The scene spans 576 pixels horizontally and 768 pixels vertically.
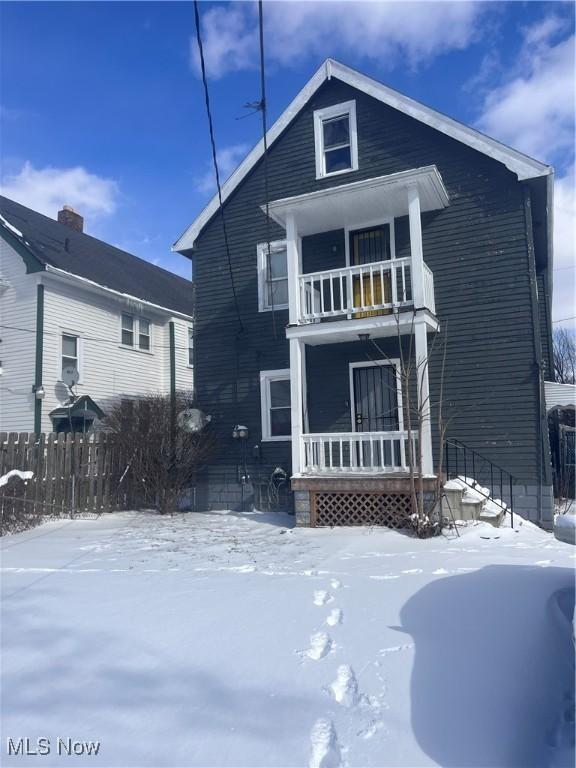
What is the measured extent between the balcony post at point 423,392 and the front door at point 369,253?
1794mm

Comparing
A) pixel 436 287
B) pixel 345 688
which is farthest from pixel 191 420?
pixel 345 688

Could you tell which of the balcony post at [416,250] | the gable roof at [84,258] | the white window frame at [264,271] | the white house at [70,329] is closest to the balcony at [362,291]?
the balcony post at [416,250]

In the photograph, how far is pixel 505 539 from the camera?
7.84 metres

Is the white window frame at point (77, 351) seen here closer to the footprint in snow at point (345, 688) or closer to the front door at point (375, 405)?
the front door at point (375, 405)

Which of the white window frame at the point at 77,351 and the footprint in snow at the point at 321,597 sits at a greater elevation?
the white window frame at the point at 77,351

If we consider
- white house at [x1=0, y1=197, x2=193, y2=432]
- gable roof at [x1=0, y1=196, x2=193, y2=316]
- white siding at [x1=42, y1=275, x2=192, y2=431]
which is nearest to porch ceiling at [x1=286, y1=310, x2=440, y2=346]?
white house at [x1=0, y1=197, x2=193, y2=432]

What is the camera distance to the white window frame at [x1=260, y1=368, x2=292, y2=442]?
40.4 feet

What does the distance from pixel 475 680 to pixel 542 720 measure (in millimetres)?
422

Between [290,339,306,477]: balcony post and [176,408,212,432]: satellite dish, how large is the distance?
2.78 metres

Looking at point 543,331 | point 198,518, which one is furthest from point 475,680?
point 543,331

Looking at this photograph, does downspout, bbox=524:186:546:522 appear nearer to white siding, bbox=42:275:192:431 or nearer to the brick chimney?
white siding, bbox=42:275:192:431

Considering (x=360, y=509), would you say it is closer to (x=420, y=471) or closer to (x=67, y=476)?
(x=420, y=471)

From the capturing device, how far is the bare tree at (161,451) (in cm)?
1177

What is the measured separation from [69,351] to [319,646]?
557 inches
